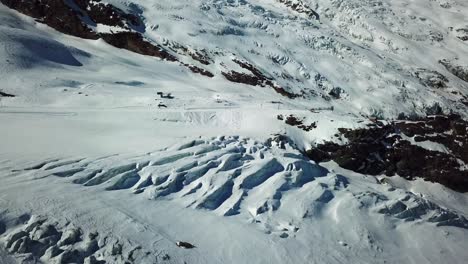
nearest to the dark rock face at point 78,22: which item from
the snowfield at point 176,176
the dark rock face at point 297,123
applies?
the snowfield at point 176,176

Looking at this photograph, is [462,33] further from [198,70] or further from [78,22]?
[78,22]

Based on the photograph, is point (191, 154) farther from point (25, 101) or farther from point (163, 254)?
point (25, 101)

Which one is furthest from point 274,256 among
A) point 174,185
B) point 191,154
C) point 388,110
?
point 388,110

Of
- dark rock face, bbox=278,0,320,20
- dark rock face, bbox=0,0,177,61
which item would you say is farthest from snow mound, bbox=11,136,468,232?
A: dark rock face, bbox=278,0,320,20

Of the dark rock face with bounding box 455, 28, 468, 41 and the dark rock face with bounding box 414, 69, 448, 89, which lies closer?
the dark rock face with bounding box 414, 69, 448, 89

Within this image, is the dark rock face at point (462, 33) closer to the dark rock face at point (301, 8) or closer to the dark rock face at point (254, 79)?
the dark rock face at point (301, 8)

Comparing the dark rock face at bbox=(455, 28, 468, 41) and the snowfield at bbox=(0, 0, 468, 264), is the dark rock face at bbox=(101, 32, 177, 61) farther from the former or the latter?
the dark rock face at bbox=(455, 28, 468, 41)
